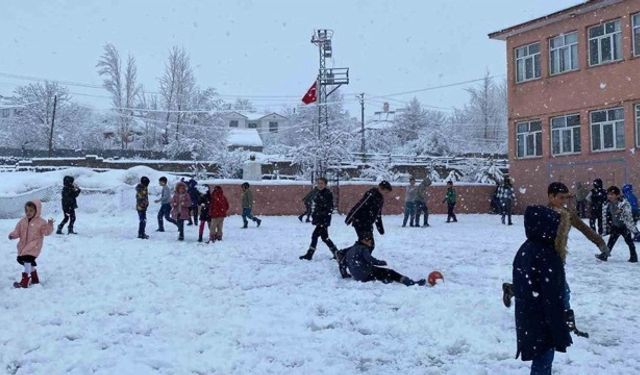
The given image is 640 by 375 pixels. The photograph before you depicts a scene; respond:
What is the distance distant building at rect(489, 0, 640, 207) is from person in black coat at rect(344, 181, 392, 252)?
18220mm

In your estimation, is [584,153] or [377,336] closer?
[377,336]

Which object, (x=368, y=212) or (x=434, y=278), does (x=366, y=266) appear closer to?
(x=368, y=212)

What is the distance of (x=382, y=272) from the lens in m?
9.37

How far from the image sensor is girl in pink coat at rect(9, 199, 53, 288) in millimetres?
9156

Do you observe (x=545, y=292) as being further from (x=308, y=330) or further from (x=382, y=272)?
(x=382, y=272)

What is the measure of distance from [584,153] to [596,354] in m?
22.2

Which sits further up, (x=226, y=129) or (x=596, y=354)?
(x=226, y=129)

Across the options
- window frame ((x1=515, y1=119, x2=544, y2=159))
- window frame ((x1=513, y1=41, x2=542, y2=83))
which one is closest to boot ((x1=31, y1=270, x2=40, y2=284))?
window frame ((x1=515, y1=119, x2=544, y2=159))

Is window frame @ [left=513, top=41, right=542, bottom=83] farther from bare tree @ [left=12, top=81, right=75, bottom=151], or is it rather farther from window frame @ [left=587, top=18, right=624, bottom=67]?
bare tree @ [left=12, top=81, right=75, bottom=151]

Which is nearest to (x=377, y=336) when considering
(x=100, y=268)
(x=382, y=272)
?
(x=382, y=272)

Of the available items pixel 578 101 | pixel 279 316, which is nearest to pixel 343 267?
pixel 279 316

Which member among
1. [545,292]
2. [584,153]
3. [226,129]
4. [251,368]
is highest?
[226,129]

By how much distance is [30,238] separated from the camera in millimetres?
9289

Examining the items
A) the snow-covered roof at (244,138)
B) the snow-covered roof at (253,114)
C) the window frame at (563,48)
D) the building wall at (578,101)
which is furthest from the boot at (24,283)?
the snow-covered roof at (253,114)
